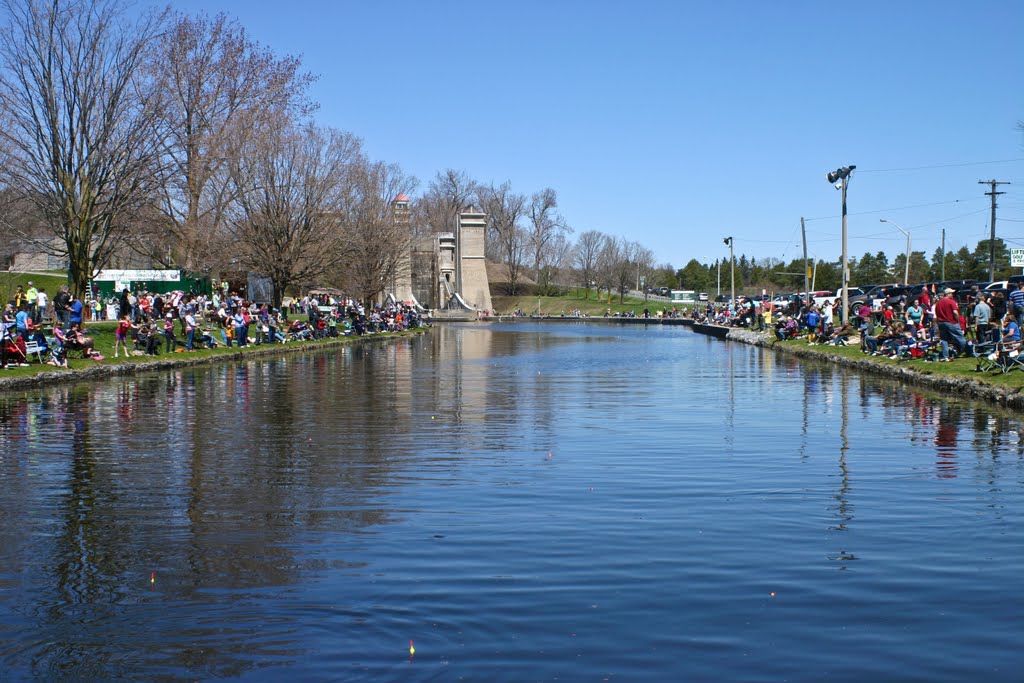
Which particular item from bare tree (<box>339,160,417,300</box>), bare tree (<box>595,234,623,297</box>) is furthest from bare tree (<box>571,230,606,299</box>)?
bare tree (<box>339,160,417,300</box>)

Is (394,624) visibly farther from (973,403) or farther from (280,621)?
(973,403)

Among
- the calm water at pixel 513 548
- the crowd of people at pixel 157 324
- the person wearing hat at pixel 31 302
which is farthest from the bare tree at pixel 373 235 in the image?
the calm water at pixel 513 548

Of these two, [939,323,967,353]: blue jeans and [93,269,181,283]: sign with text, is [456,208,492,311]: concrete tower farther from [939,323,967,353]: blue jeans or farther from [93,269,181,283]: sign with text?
[939,323,967,353]: blue jeans

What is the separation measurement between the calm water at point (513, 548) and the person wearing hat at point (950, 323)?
1070cm

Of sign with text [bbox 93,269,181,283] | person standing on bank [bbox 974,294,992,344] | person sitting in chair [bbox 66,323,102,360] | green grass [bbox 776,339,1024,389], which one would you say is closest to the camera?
green grass [bbox 776,339,1024,389]

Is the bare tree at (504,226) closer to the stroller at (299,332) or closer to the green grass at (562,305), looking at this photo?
the green grass at (562,305)

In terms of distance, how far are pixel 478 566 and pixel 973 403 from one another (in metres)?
17.3

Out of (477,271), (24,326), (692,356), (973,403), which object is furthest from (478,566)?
(477,271)

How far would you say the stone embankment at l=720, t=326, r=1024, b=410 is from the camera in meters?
22.4

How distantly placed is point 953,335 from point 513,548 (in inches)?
951

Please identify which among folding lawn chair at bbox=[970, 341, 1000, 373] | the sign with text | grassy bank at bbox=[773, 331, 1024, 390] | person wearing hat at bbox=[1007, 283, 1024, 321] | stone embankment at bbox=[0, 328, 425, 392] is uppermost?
the sign with text

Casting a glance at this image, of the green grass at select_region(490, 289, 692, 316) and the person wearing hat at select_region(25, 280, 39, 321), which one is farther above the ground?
the person wearing hat at select_region(25, 280, 39, 321)

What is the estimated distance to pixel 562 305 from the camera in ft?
498

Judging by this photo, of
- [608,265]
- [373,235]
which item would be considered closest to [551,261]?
[608,265]
